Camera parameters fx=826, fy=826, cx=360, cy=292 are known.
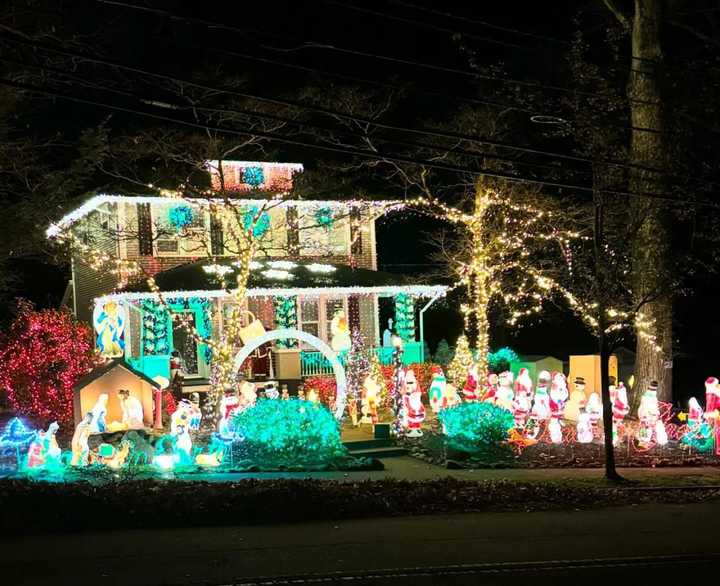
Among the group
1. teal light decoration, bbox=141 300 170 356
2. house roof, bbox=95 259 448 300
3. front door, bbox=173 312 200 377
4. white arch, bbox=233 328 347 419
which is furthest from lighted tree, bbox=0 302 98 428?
front door, bbox=173 312 200 377

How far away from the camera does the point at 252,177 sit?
2361 cm

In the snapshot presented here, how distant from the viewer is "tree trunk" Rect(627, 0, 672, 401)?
1611 cm

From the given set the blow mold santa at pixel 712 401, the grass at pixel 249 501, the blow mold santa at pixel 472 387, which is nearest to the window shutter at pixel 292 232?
the blow mold santa at pixel 472 387

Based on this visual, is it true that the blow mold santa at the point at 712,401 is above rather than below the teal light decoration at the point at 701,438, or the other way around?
above

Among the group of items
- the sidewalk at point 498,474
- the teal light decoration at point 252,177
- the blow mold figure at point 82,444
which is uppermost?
the teal light decoration at point 252,177

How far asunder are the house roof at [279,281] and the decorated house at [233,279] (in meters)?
0.03

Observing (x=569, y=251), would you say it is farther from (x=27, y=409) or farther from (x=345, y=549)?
(x=27, y=409)

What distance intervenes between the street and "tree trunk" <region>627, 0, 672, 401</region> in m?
7.03

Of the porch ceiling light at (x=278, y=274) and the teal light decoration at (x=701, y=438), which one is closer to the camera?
the teal light decoration at (x=701, y=438)

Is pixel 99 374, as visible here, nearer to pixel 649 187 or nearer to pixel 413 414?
pixel 413 414

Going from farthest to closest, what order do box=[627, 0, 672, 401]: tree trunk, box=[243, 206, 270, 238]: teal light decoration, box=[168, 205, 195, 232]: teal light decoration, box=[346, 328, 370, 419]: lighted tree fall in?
1. box=[168, 205, 195, 232]: teal light decoration
2. box=[243, 206, 270, 238]: teal light decoration
3. box=[346, 328, 370, 419]: lighted tree
4. box=[627, 0, 672, 401]: tree trunk

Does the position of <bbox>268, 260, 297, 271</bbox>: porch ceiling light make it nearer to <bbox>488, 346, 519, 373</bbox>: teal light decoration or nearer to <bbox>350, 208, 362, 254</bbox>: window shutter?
<bbox>350, 208, 362, 254</bbox>: window shutter

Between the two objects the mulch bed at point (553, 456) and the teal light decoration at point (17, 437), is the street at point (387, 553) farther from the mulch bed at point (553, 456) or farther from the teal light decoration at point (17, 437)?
the teal light decoration at point (17, 437)

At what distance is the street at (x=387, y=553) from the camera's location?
7520mm
